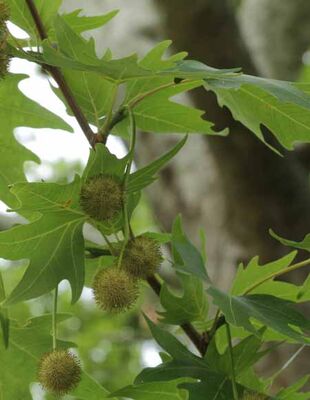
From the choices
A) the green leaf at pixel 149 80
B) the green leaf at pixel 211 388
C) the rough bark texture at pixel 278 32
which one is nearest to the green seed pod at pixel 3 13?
the green leaf at pixel 149 80

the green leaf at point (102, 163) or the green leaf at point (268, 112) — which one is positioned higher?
the green leaf at point (268, 112)

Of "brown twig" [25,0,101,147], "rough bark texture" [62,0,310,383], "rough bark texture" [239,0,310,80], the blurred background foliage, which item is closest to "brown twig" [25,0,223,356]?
"brown twig" [25,0,101,147]

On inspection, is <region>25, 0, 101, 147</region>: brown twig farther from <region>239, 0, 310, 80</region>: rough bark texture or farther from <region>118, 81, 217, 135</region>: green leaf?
<region>239, 0, 310, 80</region>: rough bark texture

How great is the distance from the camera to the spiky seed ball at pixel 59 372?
1160mm

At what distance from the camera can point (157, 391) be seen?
4.01ft

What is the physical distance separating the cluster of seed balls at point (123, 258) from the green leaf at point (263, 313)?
0.11 meters

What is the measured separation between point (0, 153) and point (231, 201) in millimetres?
1606

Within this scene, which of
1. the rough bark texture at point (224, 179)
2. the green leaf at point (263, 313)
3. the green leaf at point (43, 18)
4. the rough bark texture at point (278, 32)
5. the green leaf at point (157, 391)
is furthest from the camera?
the rough bark texture at point (278, 32)

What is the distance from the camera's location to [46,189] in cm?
112

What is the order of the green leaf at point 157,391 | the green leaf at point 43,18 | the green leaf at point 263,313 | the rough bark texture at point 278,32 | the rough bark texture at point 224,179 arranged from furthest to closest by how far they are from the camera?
the rough bark texture at point 278,32 < the rough bark texture at point 224,179 < the green leaf at point 43,18 < the green leaf at point 157,391 < the green leaf at point 263,313

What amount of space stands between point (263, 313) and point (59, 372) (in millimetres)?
290

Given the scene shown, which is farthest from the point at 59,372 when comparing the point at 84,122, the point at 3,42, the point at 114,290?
the point at 3,42

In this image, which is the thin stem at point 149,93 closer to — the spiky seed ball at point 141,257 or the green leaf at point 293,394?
the spiky seed ball at point 141,257

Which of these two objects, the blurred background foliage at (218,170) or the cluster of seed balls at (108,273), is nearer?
the cluster of seed balls at (108,273)
